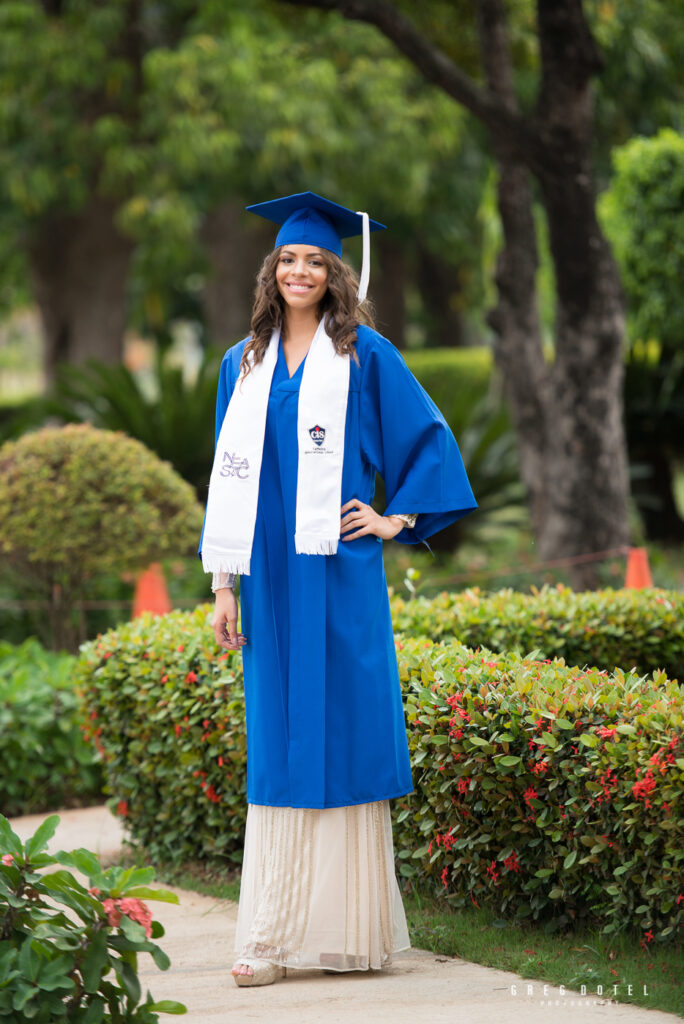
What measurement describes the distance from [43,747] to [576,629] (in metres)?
2.50

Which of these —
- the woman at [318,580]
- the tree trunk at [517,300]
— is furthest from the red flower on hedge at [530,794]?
the tree trunk at [517,300]

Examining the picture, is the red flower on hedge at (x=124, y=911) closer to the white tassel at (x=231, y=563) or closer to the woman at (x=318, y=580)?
the woman at (x=318, y=580)

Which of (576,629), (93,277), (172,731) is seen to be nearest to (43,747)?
(172,731)

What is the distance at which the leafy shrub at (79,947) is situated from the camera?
8.89 ft

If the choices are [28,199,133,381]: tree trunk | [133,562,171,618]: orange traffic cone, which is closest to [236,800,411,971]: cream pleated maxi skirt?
[133,562,171,618]: orange traffic cone

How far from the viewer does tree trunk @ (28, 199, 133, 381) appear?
1474 cm

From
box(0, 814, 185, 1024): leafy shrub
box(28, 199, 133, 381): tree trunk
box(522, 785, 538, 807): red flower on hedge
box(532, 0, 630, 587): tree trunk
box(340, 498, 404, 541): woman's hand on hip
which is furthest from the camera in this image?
box(28, 199, 133, 381): tree trunk

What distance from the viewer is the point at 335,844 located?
355 cm

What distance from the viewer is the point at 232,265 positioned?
52.0 feet

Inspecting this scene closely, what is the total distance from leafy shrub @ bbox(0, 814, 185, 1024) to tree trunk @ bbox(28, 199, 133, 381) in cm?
1221

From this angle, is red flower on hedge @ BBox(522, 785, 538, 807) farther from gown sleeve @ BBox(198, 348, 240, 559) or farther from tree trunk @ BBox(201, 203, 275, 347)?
tree trunk @ BBox(201, 203, 275, 347)

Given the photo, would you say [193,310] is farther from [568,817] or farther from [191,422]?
[568,817]

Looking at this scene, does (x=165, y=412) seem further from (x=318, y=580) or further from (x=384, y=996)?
(x=384, y=996)

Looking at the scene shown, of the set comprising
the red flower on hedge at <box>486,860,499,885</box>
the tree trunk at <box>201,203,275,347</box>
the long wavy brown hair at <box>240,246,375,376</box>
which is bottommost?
the red flower on hedge at <box>486,860,499,885</box>
